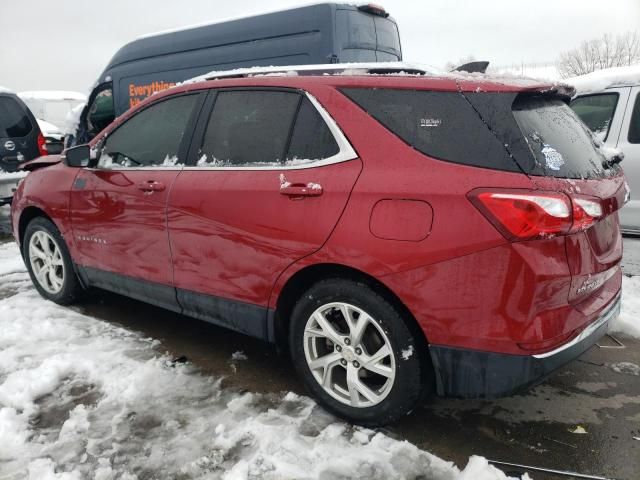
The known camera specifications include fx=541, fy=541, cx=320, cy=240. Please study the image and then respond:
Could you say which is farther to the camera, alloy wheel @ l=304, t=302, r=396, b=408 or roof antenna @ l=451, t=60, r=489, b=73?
roof antenna @ l=451, t=60, r=489, b=73

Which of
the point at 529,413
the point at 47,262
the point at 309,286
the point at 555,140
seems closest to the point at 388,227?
the point at 309,286

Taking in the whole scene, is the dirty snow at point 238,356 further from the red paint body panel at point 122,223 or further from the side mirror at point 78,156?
the side mirror at point 78,156

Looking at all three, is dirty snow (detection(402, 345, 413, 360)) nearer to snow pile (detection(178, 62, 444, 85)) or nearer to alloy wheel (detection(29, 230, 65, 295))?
snow pile (detection(178, 62, 444, 85))

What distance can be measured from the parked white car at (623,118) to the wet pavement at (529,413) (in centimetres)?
232

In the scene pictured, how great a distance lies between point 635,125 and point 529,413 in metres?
3.83

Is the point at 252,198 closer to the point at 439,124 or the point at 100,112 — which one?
the point at 439,124

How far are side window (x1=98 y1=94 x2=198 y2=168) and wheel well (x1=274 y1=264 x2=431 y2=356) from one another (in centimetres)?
109

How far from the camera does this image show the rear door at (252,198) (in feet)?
8.34

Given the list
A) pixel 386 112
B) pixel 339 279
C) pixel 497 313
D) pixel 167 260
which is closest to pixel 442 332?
pixel 497 313

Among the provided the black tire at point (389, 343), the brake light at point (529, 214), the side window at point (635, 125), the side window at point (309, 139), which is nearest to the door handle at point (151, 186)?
the side window at point (309, 139)

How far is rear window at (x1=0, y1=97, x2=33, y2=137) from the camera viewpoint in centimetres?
777

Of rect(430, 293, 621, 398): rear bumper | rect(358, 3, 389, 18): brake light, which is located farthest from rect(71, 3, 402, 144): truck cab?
rect(430, 293, 621, 398): rear bumper

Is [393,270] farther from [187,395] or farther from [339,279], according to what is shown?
[187,395]

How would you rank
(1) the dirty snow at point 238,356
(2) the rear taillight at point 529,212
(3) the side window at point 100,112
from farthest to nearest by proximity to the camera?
(3) the side window at point 100,112 → (1) the dirty snow at point 238,356 → (2) the rear taillight at point 529,212
